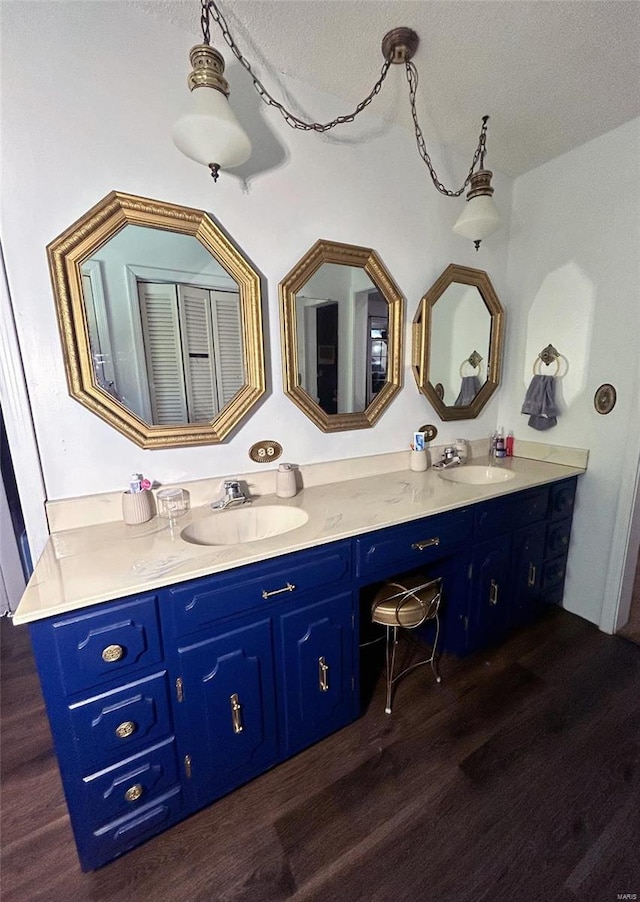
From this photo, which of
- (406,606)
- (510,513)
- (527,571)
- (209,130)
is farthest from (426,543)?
(209,130)

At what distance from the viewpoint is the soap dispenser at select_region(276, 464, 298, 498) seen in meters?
1.53

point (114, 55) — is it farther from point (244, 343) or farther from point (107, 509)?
point (107, 509)

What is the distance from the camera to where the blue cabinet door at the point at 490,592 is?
1.66 m

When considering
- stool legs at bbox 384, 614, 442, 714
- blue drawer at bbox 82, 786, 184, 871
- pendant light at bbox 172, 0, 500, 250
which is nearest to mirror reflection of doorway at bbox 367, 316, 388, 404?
pendant light at bbox 172, 0, 500, 250

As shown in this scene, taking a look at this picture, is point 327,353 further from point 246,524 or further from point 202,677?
point 202,677

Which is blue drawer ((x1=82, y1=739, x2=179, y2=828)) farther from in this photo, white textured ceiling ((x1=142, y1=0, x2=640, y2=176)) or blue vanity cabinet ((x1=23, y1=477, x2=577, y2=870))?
white textured ceiling ((x1=142, y1=0, x2=640, y2=176))

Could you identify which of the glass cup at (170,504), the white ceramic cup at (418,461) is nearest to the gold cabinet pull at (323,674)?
the glass cup at (170,504)

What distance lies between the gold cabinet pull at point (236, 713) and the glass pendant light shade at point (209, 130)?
5.37 feet

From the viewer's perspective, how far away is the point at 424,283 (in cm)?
190

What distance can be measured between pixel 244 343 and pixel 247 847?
1650 millimetres

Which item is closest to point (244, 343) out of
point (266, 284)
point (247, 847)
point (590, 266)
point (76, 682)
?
point (266, 284)

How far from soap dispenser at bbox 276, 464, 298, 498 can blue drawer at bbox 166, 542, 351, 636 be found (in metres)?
0.41

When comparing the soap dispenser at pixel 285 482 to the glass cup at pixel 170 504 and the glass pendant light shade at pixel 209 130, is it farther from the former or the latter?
the glass pendant light shade at pixel 209 130

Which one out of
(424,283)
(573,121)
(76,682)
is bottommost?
(76,682)
